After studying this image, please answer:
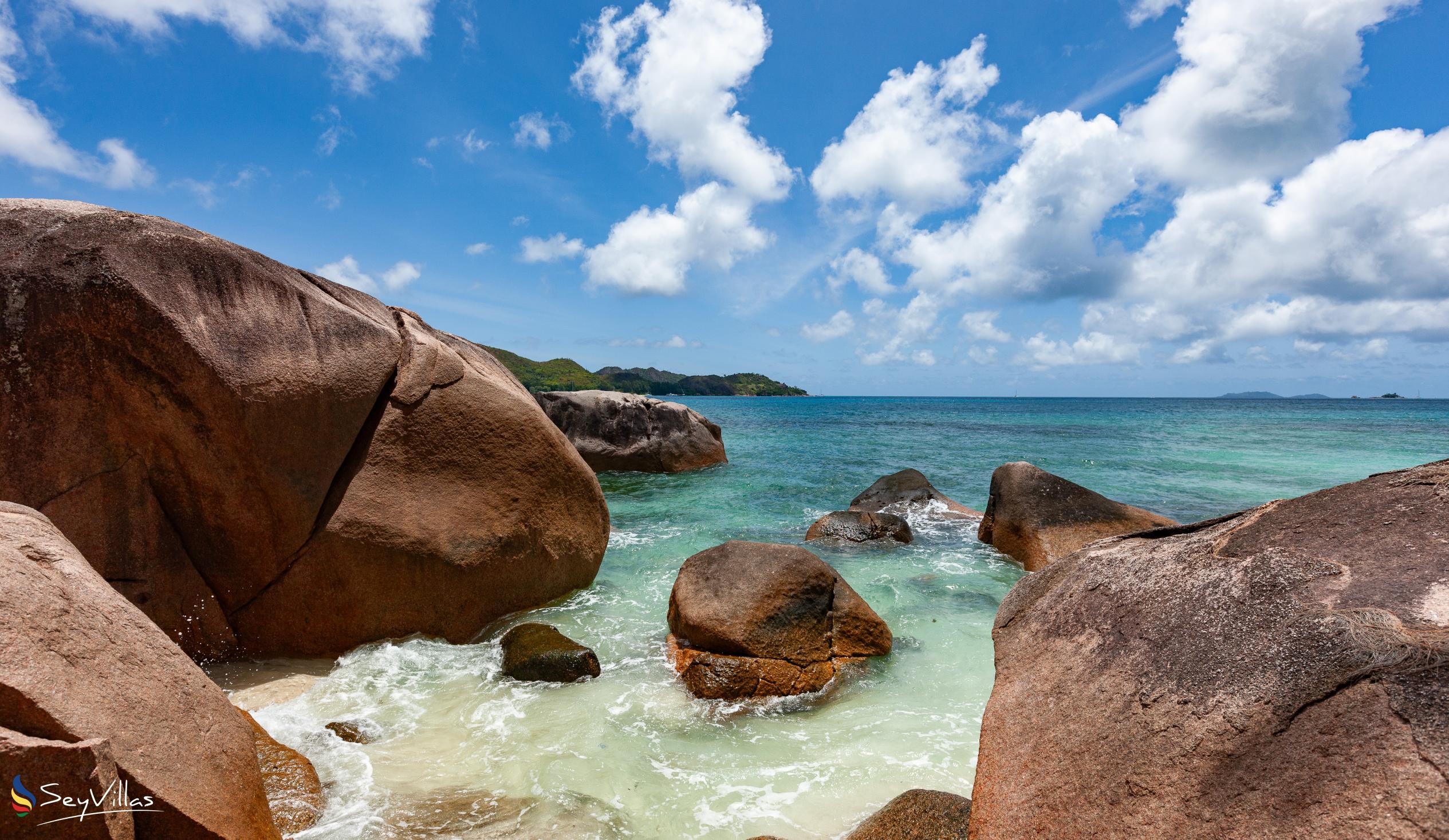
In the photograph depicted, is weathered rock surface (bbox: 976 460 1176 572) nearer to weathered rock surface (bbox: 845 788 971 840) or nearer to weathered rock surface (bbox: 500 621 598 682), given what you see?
weathered rock surface (bbox: 845 788 971 840)

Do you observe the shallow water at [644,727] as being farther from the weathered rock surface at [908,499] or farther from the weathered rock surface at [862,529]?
the weathered rock surface at [908,499]

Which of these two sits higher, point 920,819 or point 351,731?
point 920,819

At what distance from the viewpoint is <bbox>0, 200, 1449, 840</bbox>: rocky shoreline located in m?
2.15

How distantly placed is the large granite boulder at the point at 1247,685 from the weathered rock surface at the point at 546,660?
14.4 ft

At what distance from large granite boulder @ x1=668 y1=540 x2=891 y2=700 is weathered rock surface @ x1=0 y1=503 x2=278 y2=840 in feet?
12.7

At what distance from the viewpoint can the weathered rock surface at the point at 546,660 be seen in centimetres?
637

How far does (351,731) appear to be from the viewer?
16.9ft

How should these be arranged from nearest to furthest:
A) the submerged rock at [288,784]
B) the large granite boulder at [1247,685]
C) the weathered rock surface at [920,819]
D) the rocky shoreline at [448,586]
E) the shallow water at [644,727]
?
1. the large granite boulder at [1247,685]
2. the rocky shoreline at [448,586]
3. the weathered rock surface at [920,819]
4. the submerged rock at [288,784]
5. the shallow water at [644,727]

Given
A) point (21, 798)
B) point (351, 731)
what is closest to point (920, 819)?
point (21, 798)

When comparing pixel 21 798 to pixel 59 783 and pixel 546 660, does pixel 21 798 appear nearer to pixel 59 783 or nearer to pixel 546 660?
pixel 59 783

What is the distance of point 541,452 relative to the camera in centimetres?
770

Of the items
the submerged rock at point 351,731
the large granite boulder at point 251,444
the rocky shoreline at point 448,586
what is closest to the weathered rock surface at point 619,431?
the rocky shoreline at point 448,586

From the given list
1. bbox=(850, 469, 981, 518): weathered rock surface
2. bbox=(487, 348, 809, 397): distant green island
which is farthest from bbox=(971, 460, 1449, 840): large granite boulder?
bbox=(487, 348, 809, 397): distant green island

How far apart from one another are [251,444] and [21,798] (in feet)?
13.6
